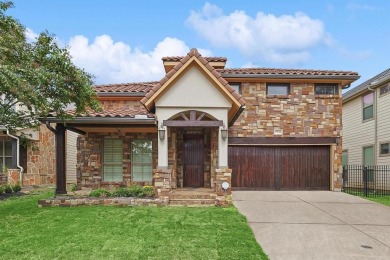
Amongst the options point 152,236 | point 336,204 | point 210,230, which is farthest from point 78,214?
point 336,204

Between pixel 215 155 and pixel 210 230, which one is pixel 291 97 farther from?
pixel 210 230

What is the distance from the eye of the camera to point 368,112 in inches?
716

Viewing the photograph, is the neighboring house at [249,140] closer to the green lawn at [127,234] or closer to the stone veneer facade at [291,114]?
the stone veneer facade at [291,114]

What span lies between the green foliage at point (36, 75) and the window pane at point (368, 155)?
1530 cm

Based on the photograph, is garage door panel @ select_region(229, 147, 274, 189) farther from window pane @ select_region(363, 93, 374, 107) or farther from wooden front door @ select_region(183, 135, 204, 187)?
window pane @ select_region(363, 93, 374, 107)

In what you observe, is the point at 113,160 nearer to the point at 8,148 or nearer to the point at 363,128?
the point at 8,148

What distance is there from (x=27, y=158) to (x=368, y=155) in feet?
64.1

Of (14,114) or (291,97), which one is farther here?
(291,97)

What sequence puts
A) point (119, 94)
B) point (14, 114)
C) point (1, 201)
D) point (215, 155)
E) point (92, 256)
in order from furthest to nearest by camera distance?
point (119, 94), point (215, 155), point (1, 201), point (14, 114), point (92, 256)

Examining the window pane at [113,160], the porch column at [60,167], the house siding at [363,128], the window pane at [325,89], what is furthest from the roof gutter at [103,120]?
the house siding at [363,128]

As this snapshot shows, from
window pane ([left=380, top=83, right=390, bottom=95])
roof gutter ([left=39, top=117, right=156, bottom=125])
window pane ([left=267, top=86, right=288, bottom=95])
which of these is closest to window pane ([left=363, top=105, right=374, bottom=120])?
window pane ([left=380, top=83, right=390, bottom=95])

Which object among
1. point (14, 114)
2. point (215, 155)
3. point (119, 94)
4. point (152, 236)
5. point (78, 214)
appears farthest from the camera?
point (119, 94)

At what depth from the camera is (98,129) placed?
13703 mm

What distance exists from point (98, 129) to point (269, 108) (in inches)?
308
